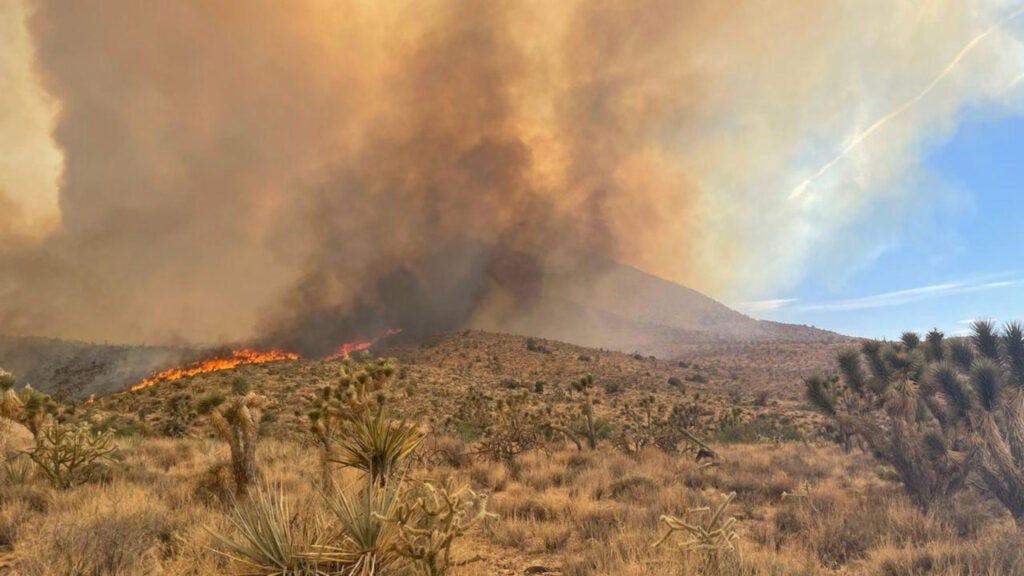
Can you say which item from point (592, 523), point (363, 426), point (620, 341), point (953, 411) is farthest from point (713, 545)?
point (620, 341)

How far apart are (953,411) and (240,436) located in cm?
1600

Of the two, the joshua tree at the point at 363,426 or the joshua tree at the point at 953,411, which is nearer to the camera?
the joshua tree at the point at 363,426

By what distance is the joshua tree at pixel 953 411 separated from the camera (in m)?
9.67

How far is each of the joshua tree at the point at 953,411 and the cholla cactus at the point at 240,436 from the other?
547 inches

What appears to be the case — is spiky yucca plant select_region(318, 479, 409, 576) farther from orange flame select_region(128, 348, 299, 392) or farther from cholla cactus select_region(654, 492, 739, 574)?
orange flame select_region(128, 348, 299, 392)

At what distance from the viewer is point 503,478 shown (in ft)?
45.1

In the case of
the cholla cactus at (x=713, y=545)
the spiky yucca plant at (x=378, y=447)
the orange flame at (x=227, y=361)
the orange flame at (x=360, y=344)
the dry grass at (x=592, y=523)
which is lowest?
the dry grass at (x=592, y=523)

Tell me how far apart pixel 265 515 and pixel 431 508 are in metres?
1.87

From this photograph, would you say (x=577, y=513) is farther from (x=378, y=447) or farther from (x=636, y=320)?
(x=636, y=320)

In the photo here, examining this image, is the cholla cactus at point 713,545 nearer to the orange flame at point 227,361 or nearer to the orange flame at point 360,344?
the orange flame at point 227,361

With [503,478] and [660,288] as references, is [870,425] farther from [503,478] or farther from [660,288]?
[660,288]

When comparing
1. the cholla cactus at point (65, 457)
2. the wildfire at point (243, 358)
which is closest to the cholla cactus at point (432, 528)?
the cholla cactus at point (65, 457)

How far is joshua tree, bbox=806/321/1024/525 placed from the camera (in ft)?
31.7

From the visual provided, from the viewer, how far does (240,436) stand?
10312 mm
